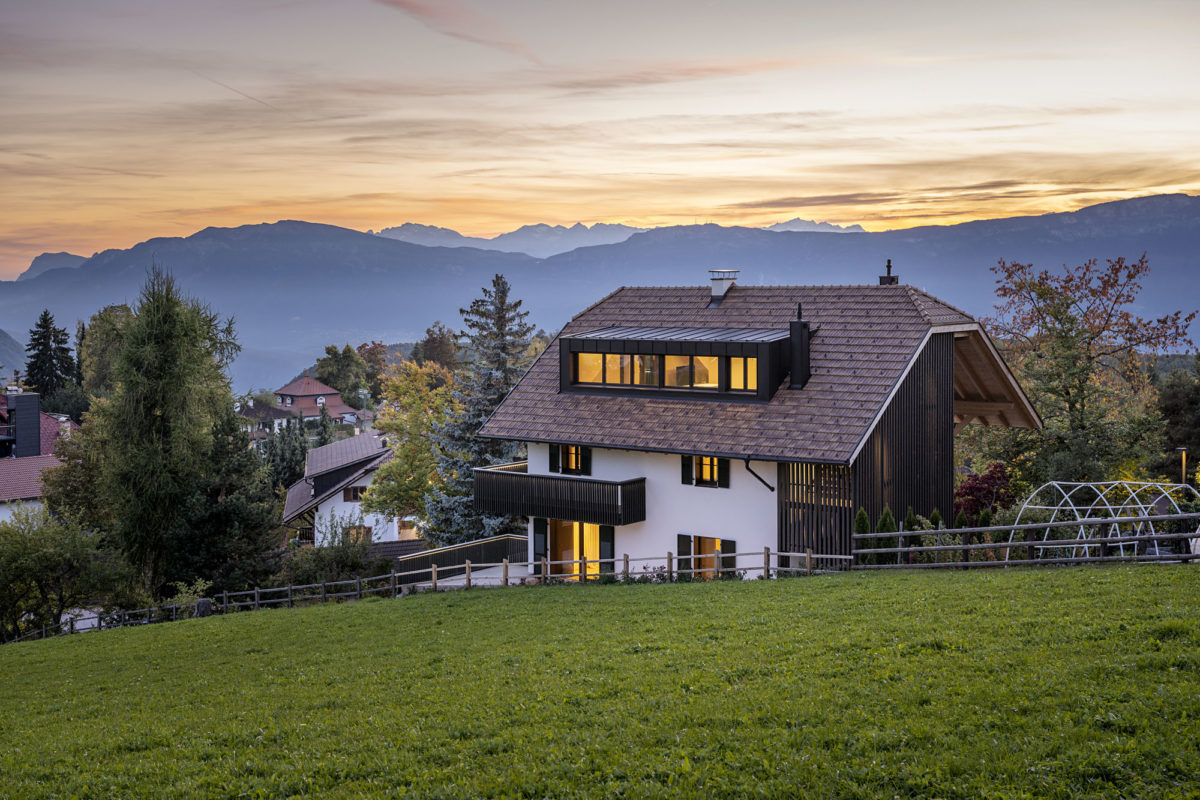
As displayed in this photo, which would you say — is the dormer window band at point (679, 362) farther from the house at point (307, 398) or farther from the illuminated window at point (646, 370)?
the house at point (307, 398)

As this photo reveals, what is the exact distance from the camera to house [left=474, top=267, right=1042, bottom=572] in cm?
2727

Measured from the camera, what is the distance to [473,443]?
43.3 meters

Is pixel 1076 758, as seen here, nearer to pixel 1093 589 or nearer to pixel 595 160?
pixel 1093 589

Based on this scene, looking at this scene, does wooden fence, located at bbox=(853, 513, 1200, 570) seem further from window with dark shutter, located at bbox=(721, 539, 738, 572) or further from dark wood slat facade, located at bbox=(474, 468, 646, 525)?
dark wood slat facade, located at bbox=(474, 468, 646, 525)

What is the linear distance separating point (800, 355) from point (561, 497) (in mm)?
8834

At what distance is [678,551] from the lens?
29438mm

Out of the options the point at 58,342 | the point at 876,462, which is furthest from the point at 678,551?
the point at 58,342

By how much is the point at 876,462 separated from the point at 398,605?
14.1m

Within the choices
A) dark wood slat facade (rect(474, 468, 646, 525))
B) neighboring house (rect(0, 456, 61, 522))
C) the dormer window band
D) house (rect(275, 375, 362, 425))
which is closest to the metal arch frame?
the dormer window band

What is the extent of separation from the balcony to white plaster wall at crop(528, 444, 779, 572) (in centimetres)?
55

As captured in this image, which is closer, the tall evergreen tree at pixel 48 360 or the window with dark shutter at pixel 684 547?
the window with dark shutter at pixel 684 547

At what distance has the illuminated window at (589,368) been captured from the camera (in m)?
32.9

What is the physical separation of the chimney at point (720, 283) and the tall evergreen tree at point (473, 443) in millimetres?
12084

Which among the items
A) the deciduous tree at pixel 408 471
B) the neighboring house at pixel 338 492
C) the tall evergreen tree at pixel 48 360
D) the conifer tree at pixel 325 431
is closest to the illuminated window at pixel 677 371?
the deciduous tree at pixel 408 471
